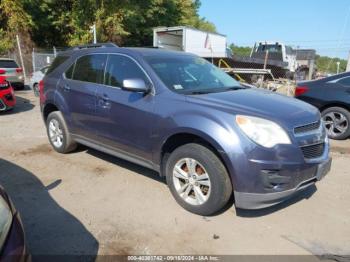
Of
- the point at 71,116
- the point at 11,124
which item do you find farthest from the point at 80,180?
the point at 11,124

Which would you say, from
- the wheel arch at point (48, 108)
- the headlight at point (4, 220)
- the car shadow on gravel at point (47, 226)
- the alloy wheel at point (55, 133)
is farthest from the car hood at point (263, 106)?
the wheel arch at point (48, 108)

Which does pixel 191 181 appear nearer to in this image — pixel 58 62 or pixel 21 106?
pixel 58 62

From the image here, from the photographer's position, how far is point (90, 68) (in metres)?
4.99

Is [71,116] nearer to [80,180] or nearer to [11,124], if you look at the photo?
[80,180]

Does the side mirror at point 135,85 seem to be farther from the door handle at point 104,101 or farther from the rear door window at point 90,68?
the rear door window at point 90,68

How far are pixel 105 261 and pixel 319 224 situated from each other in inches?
88.6

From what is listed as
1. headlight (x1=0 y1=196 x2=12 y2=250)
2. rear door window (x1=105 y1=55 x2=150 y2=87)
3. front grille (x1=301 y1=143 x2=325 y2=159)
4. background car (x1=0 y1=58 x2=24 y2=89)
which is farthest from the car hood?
background car (x1=0 y1=58 x2=24 y2=89)

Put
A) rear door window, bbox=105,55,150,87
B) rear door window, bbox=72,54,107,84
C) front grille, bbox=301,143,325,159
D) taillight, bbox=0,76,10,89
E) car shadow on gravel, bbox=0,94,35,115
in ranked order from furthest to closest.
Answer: car shadow on gravel, bbox=0,94,35,115 < taillight, bbox=0,76,10,89 < rear door window, bbox=72,54,107,84 < rear door window, bbox=105,55,150,87 < front grille, bbox=301,143,325,159

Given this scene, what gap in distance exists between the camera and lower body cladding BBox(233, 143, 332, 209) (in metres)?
3.18

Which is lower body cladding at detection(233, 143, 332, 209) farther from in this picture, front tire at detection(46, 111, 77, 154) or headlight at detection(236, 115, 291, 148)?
front tire at detection(46, 111, 77, 154)

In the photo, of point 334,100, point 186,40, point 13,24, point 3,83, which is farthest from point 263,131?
point 13,24

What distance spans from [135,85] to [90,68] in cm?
143

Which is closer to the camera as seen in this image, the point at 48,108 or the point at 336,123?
the point at 48,108

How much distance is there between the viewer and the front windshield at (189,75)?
160 inches
